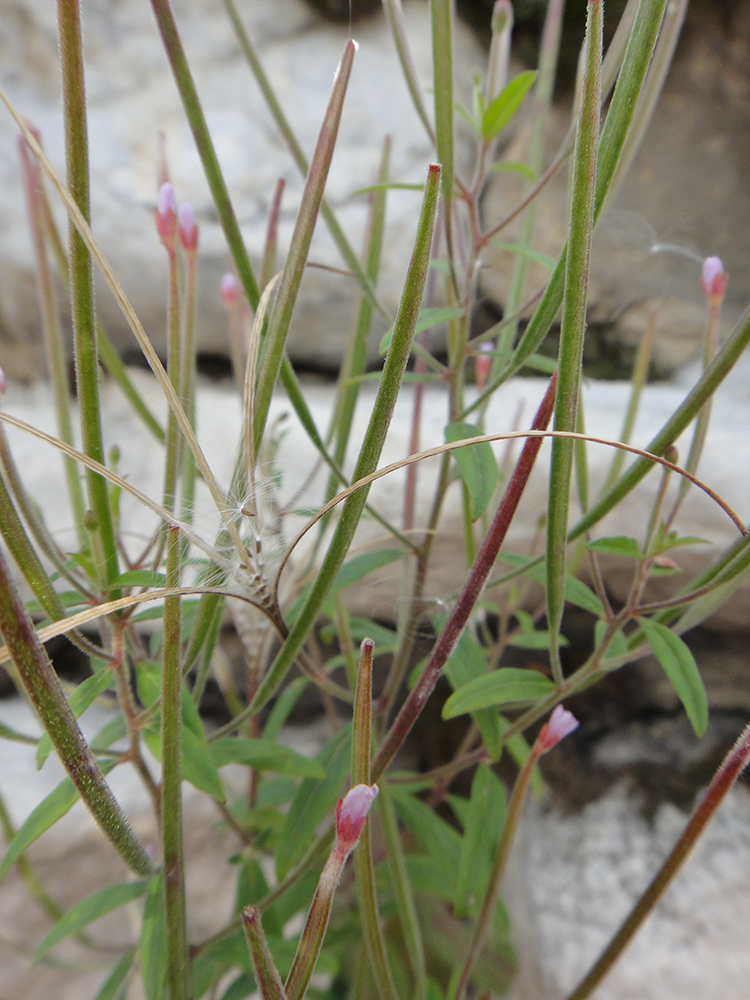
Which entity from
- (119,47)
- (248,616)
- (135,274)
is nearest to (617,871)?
(248,616)

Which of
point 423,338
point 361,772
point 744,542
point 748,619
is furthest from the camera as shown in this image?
point 748,619

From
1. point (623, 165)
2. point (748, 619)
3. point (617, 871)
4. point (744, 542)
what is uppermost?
point (623, 165)

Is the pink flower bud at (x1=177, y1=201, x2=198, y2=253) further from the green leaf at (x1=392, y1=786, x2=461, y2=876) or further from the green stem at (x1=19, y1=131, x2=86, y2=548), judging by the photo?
the green leaf at (x1=392, y1=786, x2=461, y2=876)

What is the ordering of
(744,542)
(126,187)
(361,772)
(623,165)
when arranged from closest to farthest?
(361,772)
(744,542)
(623,165)
(126,187)

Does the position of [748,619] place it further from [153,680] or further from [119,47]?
[119,47]

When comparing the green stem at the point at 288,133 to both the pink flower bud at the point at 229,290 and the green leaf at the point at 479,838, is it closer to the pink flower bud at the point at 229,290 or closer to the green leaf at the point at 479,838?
the pink flower bud at the point at 229,290

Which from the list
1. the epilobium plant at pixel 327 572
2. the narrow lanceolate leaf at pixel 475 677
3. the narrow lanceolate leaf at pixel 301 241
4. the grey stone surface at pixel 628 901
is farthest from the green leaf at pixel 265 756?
the grey stone surface at pixel 628 901

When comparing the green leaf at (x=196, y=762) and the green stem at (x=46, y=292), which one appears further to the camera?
the green stem at (x=46, y=292)
